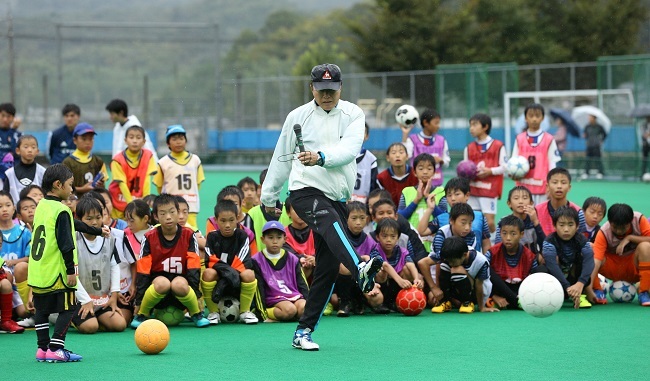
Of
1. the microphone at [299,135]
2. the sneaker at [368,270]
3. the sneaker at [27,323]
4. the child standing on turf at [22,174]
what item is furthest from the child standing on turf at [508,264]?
the child standing on turf at [22,174]

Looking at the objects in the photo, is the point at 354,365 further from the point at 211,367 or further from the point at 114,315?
the point at 114,315

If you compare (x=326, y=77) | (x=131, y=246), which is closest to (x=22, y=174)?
(x=131, y=246)

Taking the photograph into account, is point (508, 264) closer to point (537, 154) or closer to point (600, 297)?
point (600, 297)

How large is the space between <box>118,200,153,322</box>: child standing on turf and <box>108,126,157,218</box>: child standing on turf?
5.72 ft

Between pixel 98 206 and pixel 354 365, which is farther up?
pixel 98 206

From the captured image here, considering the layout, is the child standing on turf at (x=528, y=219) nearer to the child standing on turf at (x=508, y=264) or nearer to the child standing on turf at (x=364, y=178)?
the child standing on turf at (x=508, y=264)

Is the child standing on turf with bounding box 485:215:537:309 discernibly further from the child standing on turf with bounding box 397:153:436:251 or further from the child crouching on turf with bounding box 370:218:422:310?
the child standing on turf with bounding box 397:153:436:251

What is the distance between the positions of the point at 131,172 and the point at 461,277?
4.11m

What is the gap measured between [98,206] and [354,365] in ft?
9.18

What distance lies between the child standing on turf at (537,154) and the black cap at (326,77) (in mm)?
Answer: 5494

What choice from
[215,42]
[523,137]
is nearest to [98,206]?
[523,137]

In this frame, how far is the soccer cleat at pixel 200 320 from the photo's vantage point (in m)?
9.00

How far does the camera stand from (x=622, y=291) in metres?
10.2

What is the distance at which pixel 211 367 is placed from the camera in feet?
22.9
